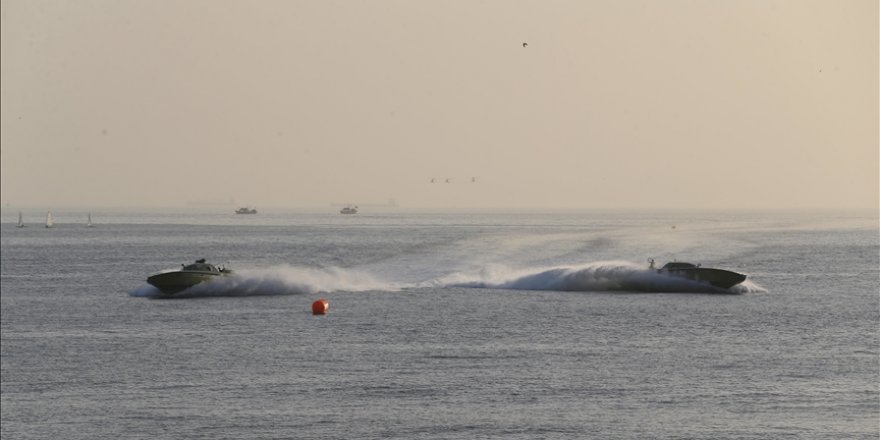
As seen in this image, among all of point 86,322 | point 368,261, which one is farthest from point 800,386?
point 368,261

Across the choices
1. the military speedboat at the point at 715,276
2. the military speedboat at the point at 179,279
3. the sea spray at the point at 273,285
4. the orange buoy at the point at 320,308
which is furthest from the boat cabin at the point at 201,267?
the military speedboat at the point at 715,276

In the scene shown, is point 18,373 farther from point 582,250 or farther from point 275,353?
point 582,250

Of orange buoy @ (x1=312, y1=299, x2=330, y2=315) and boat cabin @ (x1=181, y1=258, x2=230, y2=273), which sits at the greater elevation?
boat cabin @ (x1=181, y1=258, x2=230, y2=273)

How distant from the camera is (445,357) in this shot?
59.6 m

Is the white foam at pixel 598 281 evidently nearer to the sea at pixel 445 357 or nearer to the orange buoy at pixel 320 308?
the sea at pixel 445 357

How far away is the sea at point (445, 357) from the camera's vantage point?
1745 inches

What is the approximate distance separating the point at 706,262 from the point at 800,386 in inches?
3659

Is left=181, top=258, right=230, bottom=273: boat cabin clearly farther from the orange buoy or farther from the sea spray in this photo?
the orange buoy

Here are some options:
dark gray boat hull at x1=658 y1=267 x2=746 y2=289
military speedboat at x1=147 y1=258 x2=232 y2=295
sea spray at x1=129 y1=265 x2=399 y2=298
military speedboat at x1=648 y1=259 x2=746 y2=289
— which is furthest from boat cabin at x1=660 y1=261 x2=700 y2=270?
military speedboat at x1=147 y1=258 x2=232 y2=295

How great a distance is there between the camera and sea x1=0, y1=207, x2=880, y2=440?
145 ft

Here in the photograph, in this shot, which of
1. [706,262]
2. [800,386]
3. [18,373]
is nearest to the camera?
[800,386]

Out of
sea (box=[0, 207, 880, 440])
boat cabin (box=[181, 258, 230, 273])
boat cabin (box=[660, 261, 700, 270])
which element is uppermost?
boat cabin (box=[181, 258, 230, 273])

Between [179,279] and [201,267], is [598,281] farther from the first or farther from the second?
[179,279]

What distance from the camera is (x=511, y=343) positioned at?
218 feet
